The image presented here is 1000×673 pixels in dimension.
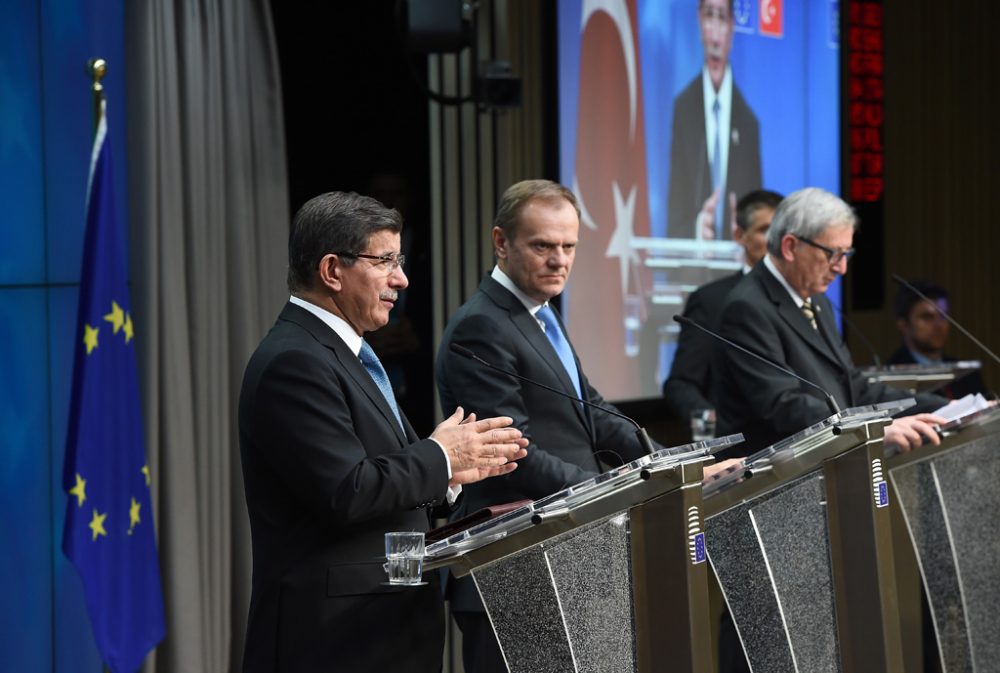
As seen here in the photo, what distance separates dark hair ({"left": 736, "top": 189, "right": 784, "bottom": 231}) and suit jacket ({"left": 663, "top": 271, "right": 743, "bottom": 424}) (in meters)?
0.24

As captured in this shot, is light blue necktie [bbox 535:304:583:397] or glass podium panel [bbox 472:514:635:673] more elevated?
light blue necktie [bbox 535:304:583:397]

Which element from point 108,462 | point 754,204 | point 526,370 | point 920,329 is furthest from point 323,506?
point 920,329

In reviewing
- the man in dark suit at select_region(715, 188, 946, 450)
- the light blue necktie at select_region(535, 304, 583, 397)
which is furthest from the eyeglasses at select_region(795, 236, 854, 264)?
the light blue necktie at select_region(535, 304, 583, 397)

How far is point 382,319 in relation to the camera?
2611 mm

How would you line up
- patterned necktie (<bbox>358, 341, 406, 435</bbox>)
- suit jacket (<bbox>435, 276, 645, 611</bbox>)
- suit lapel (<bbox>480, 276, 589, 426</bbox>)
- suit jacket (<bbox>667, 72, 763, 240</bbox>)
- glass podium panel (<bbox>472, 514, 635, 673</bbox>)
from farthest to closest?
suit jacket (<bbox>667, 72, 763, 240</bbox>) → suit lapel (<bbox>480, 276, 589, 426</bbox>) → suit jacket (<bbox>435, 276, 645, 611</bbox>) → patterned necktie (<bbox>358, 341, 406, 435</bbox>) → glass podium panel (<bbox>472, 514, 635, 673</bbox>)

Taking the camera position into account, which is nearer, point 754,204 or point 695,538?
point 695,538

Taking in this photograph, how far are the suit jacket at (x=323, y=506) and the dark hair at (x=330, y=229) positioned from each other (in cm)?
12

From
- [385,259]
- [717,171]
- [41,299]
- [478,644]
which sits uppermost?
[717,171]

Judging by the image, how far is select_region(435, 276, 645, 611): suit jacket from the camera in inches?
121

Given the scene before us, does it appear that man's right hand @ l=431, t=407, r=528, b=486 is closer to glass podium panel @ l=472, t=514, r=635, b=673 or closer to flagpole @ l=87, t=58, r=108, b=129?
glass podium panel @ l=472, t=514, r=635, b=673

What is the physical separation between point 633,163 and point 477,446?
129 inches

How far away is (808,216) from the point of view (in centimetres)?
394

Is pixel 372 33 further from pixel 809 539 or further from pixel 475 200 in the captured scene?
pixel 809 539

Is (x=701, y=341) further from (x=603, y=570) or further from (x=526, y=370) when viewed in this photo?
(x=603, y=570)
